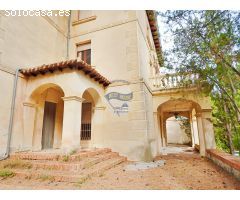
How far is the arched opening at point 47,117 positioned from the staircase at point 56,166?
1559 millimetres

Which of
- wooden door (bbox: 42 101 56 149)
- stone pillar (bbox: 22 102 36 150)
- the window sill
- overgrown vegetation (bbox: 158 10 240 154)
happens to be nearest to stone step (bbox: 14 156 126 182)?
stone pillar (bbox: 22 102 36 150)

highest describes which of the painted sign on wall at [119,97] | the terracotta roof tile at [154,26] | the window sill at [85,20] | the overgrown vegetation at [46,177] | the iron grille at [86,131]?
the terracotta roof tile at [154,26]

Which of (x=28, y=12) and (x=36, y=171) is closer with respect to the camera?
(x=36, y=171)

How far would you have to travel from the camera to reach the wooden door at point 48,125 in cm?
759

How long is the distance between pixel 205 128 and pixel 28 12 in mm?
→ 9474

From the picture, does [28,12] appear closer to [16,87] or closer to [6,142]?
[16,87]

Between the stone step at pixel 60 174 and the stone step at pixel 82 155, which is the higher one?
the stone step at pixel 82 155

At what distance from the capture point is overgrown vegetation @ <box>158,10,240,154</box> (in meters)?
4.63

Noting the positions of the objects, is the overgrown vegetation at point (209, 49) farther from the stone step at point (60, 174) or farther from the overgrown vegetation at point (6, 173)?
the overgrown vegetation at point (6, 173)

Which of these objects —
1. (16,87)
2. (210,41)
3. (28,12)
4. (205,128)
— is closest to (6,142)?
(16,87)

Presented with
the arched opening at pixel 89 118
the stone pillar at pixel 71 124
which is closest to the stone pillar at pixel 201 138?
the arched opening at pixel 89 118

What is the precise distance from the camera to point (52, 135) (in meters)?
7.96

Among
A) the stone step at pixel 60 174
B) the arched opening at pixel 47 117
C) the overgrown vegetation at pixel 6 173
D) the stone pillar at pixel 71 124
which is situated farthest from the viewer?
the arched opening at pixel 47 117

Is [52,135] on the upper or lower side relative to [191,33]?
lower
